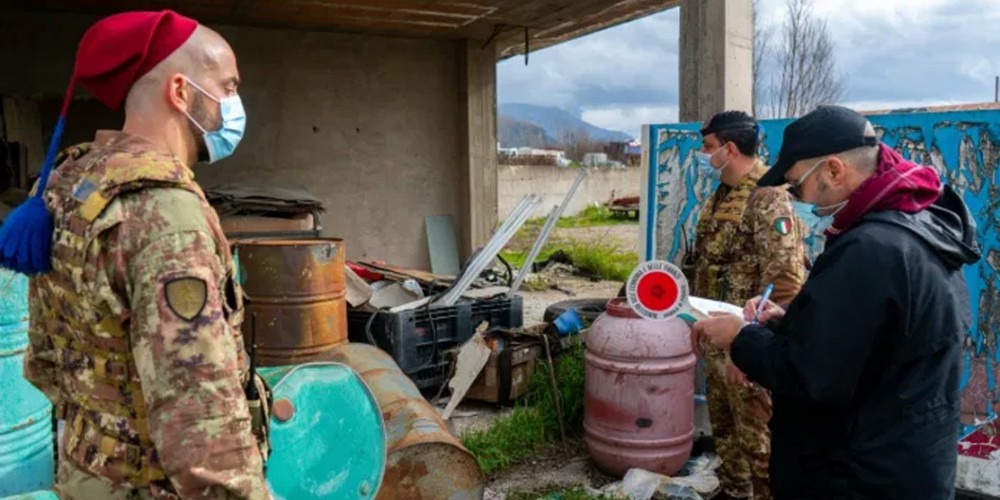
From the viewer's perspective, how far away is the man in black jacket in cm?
180

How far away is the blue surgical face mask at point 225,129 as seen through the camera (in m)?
1.58

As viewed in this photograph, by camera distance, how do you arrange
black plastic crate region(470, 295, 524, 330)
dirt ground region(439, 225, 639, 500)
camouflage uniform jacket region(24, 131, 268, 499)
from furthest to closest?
black plastic crate region(470, 295, 524, 330), dirt ground region(439, 225, 639, 500), camouflage uniform jacket region(24, 131, 268, 499)

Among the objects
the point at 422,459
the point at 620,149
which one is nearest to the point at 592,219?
the point at 422,459

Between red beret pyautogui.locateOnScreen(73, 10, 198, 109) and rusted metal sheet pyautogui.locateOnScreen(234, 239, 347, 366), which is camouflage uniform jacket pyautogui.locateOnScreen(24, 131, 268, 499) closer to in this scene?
red beret pyautogui.locateOnScreen(73, 10, 198, 109)

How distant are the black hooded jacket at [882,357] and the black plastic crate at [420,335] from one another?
10.7 feet

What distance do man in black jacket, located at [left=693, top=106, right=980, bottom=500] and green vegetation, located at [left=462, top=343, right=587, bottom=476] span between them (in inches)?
97.2

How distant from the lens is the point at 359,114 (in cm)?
826

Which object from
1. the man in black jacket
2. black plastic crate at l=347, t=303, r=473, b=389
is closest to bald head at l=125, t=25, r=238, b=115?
the man in black jacket

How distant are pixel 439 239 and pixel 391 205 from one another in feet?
2.32

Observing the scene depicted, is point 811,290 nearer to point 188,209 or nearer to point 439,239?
point 188,209

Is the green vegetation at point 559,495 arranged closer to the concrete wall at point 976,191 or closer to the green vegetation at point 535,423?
the green vegetation at point 535,423

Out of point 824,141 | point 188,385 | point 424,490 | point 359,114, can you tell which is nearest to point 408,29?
point 359,114

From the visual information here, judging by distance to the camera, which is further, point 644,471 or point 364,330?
point 364,330

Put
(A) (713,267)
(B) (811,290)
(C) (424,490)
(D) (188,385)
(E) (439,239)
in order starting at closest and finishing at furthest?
(D) (188,385) < (B) (811,290) < (C) (424,490) < (A) (713,267) < (E) (439,239)
